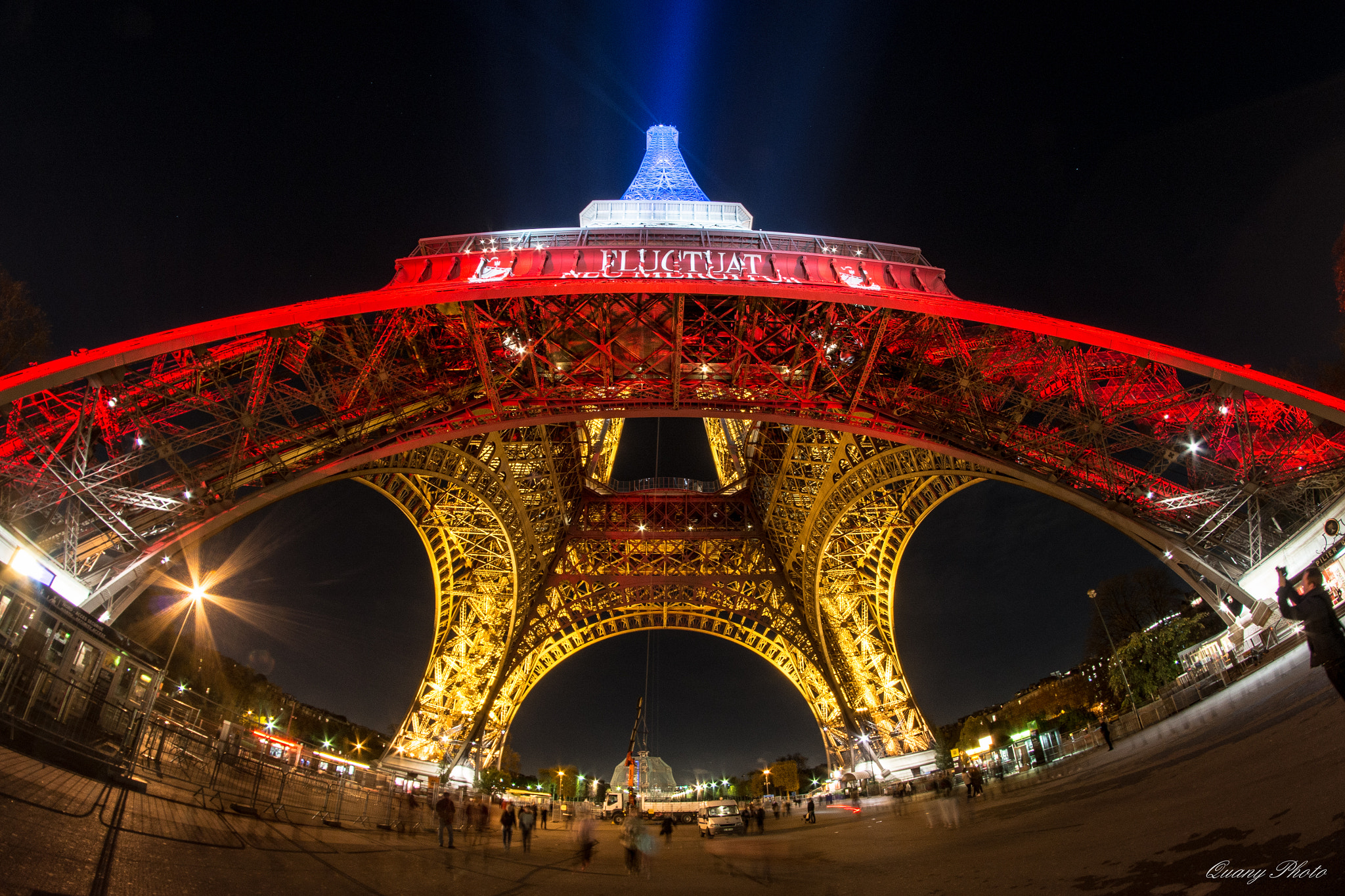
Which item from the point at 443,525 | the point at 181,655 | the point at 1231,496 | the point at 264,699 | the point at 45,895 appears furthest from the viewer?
the point at 264,699

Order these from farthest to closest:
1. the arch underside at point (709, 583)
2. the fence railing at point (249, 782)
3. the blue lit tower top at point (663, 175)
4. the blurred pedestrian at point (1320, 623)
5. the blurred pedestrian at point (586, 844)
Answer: the blue lit tower top at point (663, 175)
the arch underside at point (709, 583)
the fence railing at point (249, 782)
the blurred pedestrian at point (586, 844)
the blurred pedestrian at point (1320, 623)

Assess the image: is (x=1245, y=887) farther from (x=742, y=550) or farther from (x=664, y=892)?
(x=742, y=550)

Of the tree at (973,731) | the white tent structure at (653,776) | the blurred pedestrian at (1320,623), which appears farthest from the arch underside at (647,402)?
the tree at (973,731)

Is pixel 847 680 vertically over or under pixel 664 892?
over

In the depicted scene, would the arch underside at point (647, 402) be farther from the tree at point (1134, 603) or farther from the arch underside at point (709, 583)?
the tree at point (1134, 603)

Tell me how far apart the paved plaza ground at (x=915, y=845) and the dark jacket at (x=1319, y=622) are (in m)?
0.71

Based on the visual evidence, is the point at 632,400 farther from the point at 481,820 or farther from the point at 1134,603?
the point at 1134,603

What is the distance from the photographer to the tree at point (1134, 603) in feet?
124

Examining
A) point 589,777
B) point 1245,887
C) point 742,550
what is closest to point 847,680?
point 742,550

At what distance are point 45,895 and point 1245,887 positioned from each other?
246 inches

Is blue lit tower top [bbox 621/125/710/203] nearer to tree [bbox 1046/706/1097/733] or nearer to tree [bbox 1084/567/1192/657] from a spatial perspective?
tree [bbox 1084/567/1192/657]

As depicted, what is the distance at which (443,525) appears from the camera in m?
27.5

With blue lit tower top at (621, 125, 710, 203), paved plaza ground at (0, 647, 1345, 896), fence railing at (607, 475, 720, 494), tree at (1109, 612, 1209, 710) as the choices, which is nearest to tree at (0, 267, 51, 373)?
paved plaza ground at (0, 647, 1345, 896)

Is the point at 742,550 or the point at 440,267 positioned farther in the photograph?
the point at 742,550
